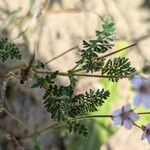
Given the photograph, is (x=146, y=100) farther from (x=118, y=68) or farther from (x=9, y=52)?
(x=9, y=52)

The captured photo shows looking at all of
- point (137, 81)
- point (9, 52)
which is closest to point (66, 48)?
point (9, 52)

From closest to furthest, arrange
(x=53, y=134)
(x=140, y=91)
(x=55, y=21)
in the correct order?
1. (x=140, y=91)
2. (x=53, y=134)
3. (x=55, y=21)

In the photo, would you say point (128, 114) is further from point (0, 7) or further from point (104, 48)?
point (0, 7)

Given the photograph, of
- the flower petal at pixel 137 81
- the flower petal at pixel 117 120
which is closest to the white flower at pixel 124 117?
the flower petal at pixel 117 120

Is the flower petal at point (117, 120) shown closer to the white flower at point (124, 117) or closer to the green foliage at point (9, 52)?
the white flower at point (124, 117)

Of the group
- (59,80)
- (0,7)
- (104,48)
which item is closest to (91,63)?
(104,48)
